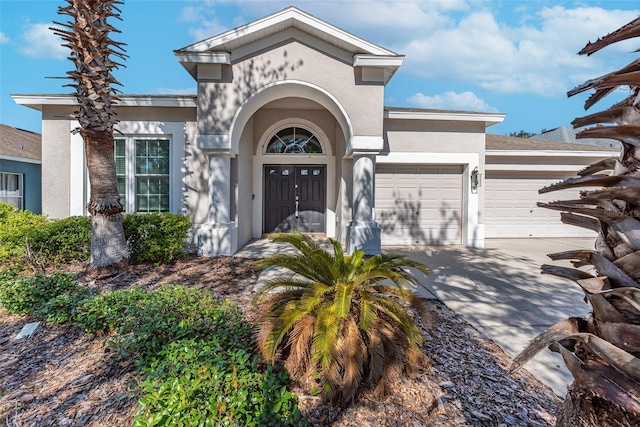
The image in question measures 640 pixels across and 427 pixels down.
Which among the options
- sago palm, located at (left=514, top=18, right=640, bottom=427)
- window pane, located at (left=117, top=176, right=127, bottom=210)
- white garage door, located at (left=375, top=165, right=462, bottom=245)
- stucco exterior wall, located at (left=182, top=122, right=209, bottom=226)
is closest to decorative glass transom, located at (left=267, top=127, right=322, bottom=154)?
white garage door, located at (left=375, top=165, right=462, bottom=245)

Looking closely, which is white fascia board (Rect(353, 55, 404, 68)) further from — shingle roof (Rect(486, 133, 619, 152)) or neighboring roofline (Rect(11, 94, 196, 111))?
shingle roof (Rect(486, 133, 619, 152))

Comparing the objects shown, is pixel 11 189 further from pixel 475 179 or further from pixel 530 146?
pixel 530 146

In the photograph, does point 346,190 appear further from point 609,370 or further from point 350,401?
point 609,370

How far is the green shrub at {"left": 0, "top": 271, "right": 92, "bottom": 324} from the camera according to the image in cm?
371

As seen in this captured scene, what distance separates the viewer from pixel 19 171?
12.4 metres

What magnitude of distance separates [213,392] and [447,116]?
9.06 meters

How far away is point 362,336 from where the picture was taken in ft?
8.82

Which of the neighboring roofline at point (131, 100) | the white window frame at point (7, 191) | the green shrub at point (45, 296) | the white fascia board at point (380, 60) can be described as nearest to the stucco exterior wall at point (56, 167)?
the neighboring roofline at point (131, 100)

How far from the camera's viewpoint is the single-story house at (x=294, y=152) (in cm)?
739

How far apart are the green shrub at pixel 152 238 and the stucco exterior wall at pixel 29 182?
967 centimetres

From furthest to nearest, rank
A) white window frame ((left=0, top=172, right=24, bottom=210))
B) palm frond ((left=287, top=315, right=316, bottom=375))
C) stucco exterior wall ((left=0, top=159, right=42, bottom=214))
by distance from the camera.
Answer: stucco exterior wall ((left=0, top=159, right=42, bottom=214)) → white window frame ((left=0, top=172, right=24, bottom=210)) → palm frond ((left=287, top=315, right=316, bottom=375))

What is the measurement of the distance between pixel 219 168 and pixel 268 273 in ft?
9.88

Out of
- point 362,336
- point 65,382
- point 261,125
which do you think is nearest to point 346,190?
point 261,125

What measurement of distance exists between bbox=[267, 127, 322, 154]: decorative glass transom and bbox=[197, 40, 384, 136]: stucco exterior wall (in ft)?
8.68
